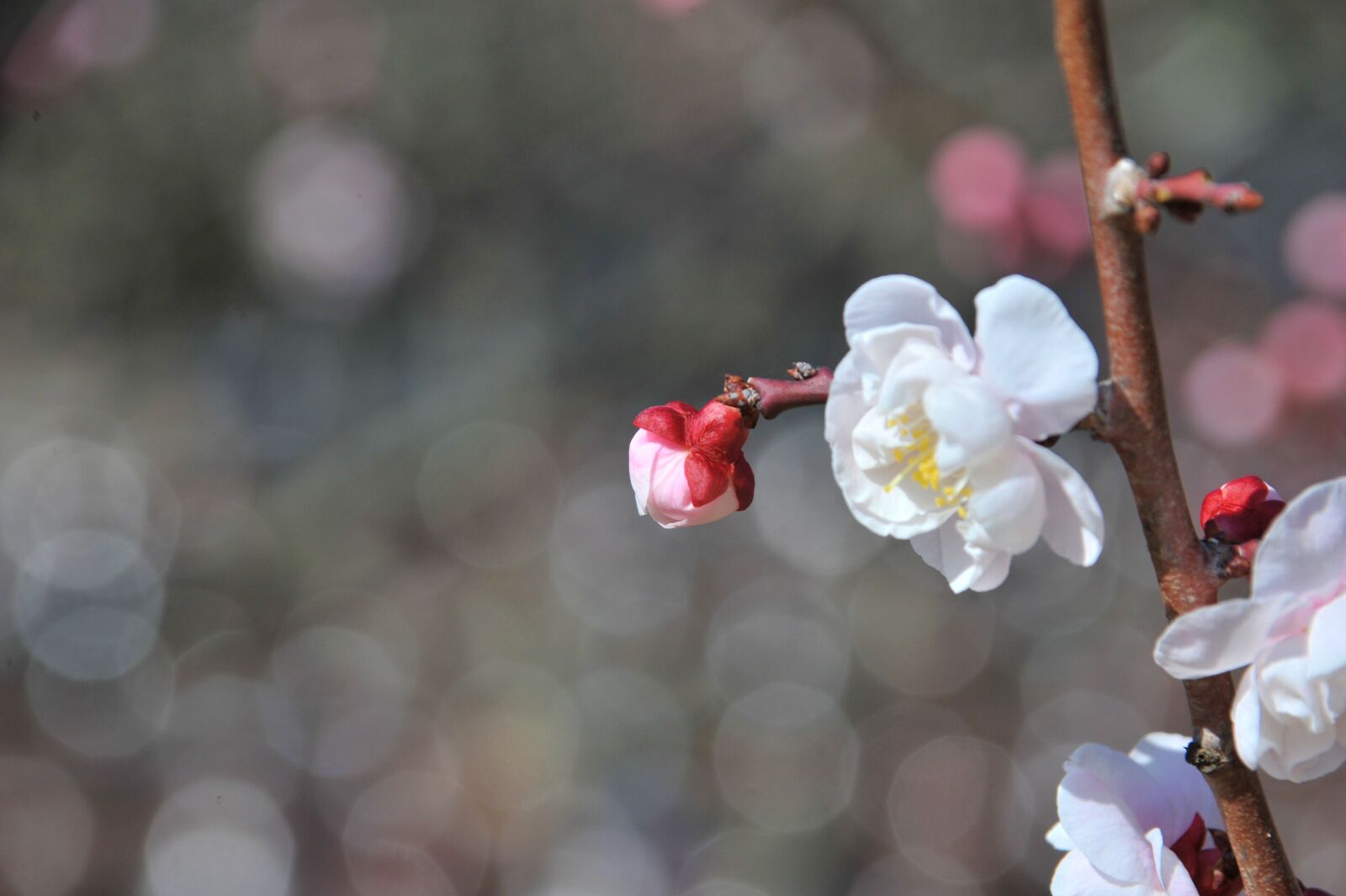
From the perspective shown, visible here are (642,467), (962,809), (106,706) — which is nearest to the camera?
(642,467)

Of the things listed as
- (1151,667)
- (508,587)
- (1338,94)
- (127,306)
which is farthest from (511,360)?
(1338,94)

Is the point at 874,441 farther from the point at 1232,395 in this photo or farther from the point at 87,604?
the point at 87,604

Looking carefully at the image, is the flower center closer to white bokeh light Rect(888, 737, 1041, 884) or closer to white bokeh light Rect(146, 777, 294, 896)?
white bokeh light Rect(888, 737, 1041, 884)

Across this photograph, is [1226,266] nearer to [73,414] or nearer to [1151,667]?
[1151,667]

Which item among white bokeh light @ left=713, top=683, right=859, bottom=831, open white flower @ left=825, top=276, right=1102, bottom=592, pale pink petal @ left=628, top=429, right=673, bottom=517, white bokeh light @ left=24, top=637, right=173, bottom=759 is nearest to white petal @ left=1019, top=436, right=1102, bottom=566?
open white flower @ left=825, top=276, right=1102, bottom=592

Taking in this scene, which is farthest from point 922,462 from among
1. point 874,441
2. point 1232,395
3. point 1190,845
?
point 1232,395

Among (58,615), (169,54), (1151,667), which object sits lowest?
(1151,667)
